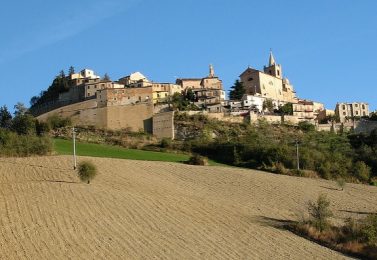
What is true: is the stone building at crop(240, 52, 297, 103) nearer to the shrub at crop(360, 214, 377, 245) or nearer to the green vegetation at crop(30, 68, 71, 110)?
the green vegetation at crop(30, 68, 71, 110)

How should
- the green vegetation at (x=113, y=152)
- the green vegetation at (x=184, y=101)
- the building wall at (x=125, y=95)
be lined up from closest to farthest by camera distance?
the green vegetation at (x=113, y=152), the green vegetation at (x=184, y=101), the building wall at (x=125, y=95)

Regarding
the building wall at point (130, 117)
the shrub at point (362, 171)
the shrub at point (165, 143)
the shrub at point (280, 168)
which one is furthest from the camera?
the building wall at point (130, 117)

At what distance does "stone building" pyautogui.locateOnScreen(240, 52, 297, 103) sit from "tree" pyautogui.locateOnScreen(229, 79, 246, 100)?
4.05 meters

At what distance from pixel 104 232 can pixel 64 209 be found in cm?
418

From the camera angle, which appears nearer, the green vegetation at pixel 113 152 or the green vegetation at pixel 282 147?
the green vegetation at pixel 282 147

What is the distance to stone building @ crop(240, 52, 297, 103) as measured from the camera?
105m

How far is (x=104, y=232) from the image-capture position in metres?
26.7

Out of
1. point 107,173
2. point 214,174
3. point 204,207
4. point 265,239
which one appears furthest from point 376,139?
point 265,239

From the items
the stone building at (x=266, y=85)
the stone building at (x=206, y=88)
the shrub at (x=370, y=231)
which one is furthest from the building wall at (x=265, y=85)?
the shrub at (x=370, y=231)

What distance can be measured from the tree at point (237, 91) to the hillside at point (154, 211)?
5018 cm

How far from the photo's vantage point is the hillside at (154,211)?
24862 mm

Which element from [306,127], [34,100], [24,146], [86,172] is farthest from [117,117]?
[86,172]

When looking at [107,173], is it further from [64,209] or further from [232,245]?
[232,245]

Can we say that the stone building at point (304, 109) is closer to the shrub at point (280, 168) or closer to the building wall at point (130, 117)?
the building wall at point (130, 117)
